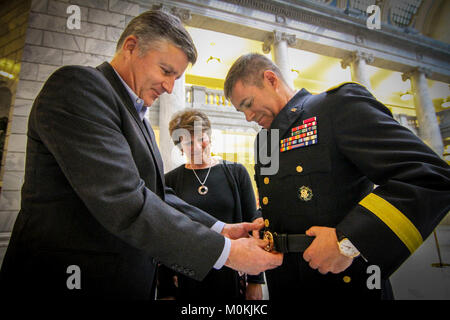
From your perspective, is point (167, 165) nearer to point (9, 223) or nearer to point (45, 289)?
point (9, 223)

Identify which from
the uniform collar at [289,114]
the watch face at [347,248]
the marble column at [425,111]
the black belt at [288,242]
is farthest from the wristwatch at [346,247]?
the marble column at [425,111]

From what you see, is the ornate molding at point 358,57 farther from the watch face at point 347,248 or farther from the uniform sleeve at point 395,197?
the watch face at point 347,248

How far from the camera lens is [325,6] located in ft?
26.0

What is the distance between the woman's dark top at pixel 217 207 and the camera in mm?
1933

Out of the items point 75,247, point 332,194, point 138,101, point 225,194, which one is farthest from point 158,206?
point 225,194

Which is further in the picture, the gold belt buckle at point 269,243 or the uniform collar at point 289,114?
the uniform collar at point 289,114

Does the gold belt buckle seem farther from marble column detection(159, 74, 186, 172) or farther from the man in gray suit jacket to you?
marble column detection(159, 74, 186, 172)

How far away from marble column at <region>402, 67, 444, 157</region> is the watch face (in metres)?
11.3

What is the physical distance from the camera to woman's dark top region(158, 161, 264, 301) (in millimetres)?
1933

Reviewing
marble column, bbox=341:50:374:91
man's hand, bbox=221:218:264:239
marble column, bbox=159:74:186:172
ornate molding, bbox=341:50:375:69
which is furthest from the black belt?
ornate molding, bbox=341:50:375:69

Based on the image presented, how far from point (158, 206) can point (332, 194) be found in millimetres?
864

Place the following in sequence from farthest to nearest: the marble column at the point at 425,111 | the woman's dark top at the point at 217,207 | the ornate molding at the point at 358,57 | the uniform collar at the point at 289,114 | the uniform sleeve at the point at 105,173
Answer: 1. the marble column at the point at 425,111
2. the ornate molding at the point at 358,57
3. the woman's dark top at the point at 217,207
4. the uniform collar at the point at 289,114
5. the uniform sleeve at the point at 105,173

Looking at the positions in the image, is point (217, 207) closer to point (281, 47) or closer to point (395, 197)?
point (395, 197)
